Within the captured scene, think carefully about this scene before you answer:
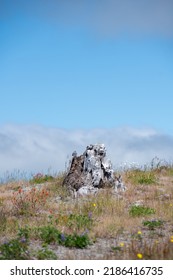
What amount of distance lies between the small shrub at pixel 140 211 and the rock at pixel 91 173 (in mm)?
3258

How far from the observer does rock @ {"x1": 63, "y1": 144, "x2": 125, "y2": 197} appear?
58.4 feet

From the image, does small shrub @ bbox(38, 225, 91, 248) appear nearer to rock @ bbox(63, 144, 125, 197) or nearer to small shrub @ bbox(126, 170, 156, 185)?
rock @ bbox(63, 144, 125, 197)

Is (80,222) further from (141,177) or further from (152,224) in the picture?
(141,177)

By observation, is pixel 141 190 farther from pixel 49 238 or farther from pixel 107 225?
pixel 49 238

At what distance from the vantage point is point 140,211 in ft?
46.0

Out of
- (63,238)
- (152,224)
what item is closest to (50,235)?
(63,238)

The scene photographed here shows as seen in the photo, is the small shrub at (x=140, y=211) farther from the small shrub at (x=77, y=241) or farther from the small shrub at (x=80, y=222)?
the small shrub at (x=77, y=241)

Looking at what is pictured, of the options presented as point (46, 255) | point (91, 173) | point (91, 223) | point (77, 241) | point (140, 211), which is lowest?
point (46, 255)

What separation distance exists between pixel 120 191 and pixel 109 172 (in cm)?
111

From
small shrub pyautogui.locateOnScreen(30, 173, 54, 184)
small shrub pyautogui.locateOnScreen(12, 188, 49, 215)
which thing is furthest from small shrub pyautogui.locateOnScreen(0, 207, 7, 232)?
small shrub pyautogui.locateOnScreen(30, 173, 54, 184)

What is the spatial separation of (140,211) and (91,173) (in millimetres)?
4338

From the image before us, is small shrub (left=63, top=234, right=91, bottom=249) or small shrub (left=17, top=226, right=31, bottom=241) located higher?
small shrub (left=17, top=226, right=31, bottom=241)

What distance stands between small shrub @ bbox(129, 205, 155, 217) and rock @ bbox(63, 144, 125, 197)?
128 inches

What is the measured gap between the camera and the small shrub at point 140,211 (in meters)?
13.9
